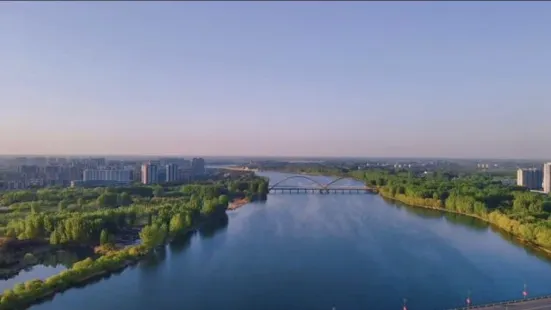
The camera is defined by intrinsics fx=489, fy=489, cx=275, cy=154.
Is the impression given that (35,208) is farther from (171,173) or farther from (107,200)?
(171,173)

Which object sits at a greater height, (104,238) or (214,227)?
(104,238)

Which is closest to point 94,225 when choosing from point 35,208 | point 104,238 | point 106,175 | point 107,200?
point 104,238

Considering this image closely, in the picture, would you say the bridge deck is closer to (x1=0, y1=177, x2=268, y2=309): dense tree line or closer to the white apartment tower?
(x1=0, y1=177, x2=268, y2=309): dense tree line

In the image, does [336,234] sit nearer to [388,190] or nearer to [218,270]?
Answer: [218,270]

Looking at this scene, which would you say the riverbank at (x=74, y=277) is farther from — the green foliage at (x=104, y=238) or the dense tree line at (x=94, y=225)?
the green foliage at (x=104, y=238)

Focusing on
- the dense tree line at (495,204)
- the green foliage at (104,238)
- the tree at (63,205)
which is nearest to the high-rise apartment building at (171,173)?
the dense tree line at (495,204)

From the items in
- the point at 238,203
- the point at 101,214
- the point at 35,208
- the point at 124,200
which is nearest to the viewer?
the point at 101,214
